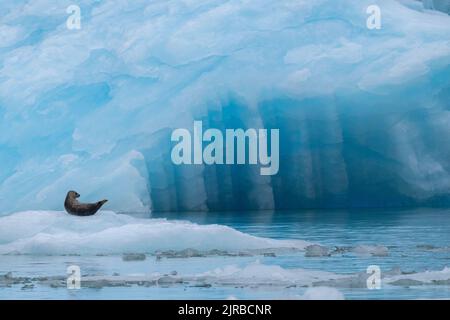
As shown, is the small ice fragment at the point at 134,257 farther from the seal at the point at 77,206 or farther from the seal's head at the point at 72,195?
the seal's head at the point at 72,195

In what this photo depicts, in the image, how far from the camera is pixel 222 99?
11469 mm

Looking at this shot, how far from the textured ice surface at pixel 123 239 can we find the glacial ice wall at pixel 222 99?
16.1 inches

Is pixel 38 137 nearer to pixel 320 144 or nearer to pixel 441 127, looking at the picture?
pixel 320 144

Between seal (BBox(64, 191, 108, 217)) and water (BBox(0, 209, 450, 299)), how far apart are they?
40 centimetres

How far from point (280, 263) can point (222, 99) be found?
1.86 meters

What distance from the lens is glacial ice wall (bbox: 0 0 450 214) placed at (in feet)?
37.1

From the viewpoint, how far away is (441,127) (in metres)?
11.5

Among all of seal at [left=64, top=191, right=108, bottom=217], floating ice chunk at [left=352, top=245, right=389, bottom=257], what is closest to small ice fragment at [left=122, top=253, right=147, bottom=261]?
seal at [left=64, top=191, right=108, bottom=217]

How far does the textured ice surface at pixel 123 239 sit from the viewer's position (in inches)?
421

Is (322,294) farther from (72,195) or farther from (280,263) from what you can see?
(72,195)

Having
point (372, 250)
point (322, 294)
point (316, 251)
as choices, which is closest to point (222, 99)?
point (316, 251)

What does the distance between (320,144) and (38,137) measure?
2.64 metres
